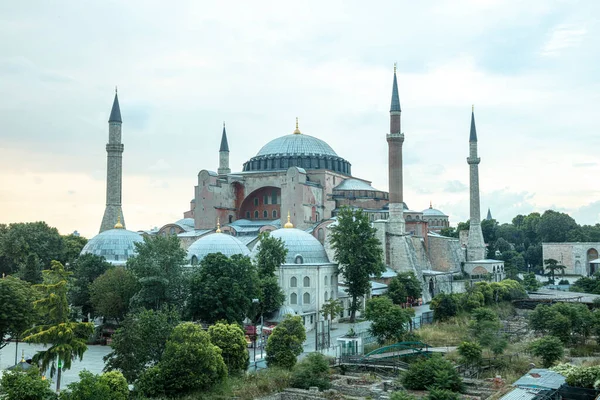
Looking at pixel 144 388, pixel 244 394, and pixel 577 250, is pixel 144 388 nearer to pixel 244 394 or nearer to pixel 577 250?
pixel 244 394

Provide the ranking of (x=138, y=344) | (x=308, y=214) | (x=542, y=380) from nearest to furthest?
(x=138, y=344), (x=542, y=380), (x=308, y=214)

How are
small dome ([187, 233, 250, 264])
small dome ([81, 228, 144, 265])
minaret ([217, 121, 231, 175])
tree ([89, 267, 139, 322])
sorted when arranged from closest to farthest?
1. tree ([89, 267, 139, 322])
2. small dome ([187, 233, 250, 264])
3. small dome ([81, 228, 144, 265])
4. minaret ([217, 121, 231, 175])

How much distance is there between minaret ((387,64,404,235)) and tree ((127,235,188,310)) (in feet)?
59.3

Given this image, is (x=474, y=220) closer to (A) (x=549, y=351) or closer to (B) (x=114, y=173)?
(B) (x=114, y=173)

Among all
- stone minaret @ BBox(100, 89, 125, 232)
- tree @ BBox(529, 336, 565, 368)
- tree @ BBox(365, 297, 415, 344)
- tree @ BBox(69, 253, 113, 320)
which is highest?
stone minaret @ BBox(100, 89, 125, 232)

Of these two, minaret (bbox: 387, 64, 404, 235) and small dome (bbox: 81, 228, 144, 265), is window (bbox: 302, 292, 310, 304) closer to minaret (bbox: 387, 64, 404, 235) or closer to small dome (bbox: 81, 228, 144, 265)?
small dome (bbox: 81, 228, 144, 265)

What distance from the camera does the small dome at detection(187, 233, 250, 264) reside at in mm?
29470

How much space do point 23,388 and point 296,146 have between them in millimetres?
33815

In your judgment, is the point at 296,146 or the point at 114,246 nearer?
the point at 114,246

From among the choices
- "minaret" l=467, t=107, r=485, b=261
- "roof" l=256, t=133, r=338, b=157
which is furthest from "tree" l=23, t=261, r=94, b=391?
"minaret" l=467, t=107, r=485, b=261

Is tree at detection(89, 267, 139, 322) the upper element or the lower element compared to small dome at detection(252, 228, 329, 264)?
lower

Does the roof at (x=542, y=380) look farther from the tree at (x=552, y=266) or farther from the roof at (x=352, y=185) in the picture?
the tree at (x=552, y=266)

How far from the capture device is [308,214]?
134 feet

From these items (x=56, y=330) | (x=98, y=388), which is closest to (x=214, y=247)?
(x=56, y=330)
